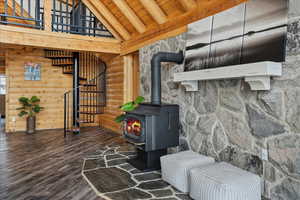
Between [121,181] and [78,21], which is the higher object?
[78,21]

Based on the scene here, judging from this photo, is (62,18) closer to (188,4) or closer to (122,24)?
(122,24)

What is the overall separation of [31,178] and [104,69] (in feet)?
15.6

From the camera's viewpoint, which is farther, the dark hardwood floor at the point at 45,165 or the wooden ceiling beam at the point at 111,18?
the wooden ceiling beam at the point at 111,18

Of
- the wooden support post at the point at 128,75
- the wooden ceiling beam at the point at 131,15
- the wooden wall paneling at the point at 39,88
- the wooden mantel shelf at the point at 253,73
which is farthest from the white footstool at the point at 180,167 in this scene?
the wooden wall paneling at the point at 39,88

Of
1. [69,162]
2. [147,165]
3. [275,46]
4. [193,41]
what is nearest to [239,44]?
[275,46]

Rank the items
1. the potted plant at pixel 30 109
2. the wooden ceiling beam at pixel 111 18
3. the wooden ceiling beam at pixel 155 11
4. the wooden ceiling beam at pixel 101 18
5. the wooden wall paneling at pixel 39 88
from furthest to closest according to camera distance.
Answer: the wooden wall paneling at pixel 39 88 < the potted plant at pixel 30 109 < the wooden ceiling beam at pixel 101 18 < the wooden ceiling beam at pixel 111 18 < the wooden ceiling beam at pixel 155 11

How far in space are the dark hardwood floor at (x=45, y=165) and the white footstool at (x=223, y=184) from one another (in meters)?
1.13

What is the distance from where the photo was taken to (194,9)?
11.2 feet

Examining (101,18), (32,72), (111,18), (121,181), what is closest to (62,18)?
(101,18)

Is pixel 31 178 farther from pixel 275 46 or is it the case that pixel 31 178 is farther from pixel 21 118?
pixel 21 118

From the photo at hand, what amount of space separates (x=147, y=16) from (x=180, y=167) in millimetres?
3151

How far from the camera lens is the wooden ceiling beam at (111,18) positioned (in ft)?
16.6

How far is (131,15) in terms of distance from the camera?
460cm

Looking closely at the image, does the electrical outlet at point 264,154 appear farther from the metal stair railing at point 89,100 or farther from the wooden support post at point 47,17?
the metal stair railing at point 89,100
